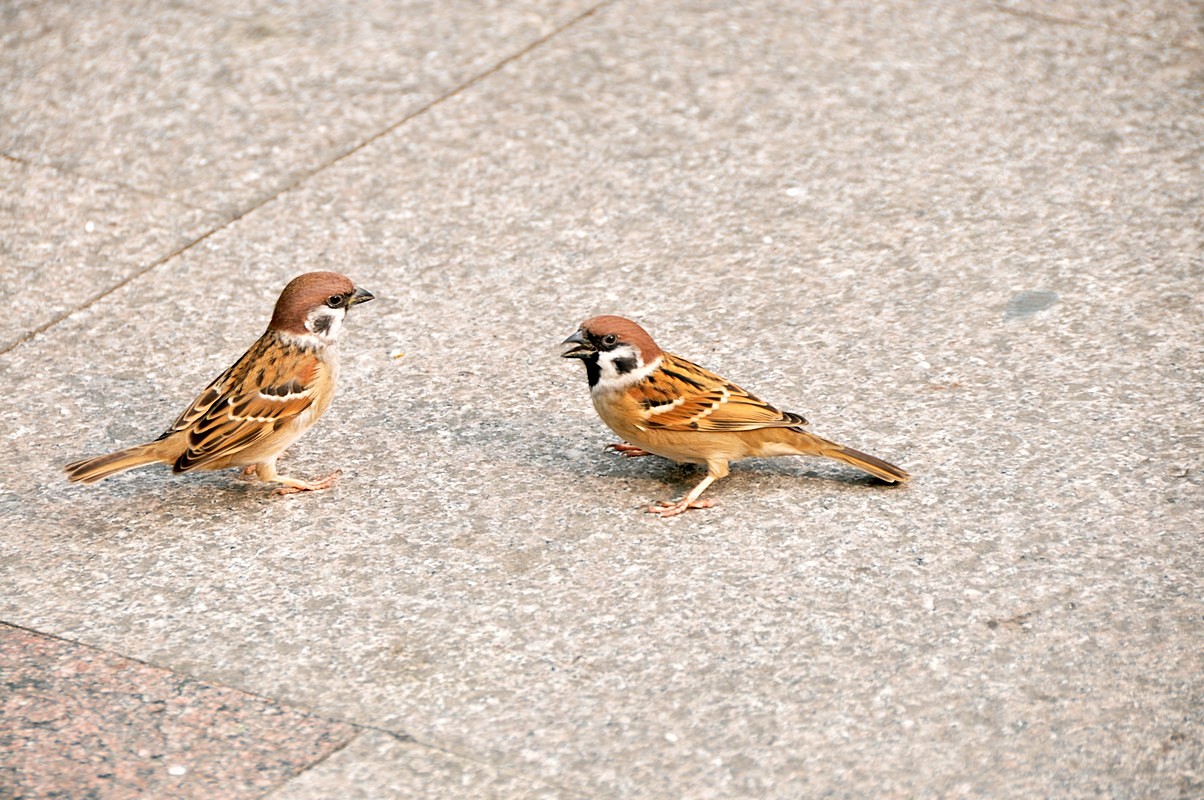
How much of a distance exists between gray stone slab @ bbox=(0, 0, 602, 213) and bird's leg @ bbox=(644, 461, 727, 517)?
10.5ft

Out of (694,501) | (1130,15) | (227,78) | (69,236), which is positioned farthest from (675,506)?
(1130,15)

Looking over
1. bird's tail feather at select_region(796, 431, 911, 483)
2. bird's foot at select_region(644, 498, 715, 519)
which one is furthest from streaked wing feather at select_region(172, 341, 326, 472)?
bird's tail feather at select_region(796, 431, 911, 483)

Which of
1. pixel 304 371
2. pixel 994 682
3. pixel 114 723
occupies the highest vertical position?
pixel 304 371

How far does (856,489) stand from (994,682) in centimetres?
115

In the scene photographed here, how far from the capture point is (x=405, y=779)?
4.11m

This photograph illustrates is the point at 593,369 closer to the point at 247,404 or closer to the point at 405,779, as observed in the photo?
the point at 247,404

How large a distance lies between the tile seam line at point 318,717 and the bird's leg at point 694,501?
4.56 feet

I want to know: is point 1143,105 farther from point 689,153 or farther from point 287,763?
point 287,763

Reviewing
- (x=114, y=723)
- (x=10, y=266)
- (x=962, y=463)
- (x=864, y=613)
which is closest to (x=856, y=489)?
(x=962, y=463)

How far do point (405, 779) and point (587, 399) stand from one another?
2.30 metres

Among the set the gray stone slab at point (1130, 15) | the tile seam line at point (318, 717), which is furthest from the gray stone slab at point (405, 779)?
the gray stone slab at point (1130, 15)

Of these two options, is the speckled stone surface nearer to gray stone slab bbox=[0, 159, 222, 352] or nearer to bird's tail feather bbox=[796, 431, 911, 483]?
bird's tail feather bbox=[796, 431, 911, 483]

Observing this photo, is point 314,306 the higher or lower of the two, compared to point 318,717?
higher

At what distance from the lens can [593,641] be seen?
15.2 ft
